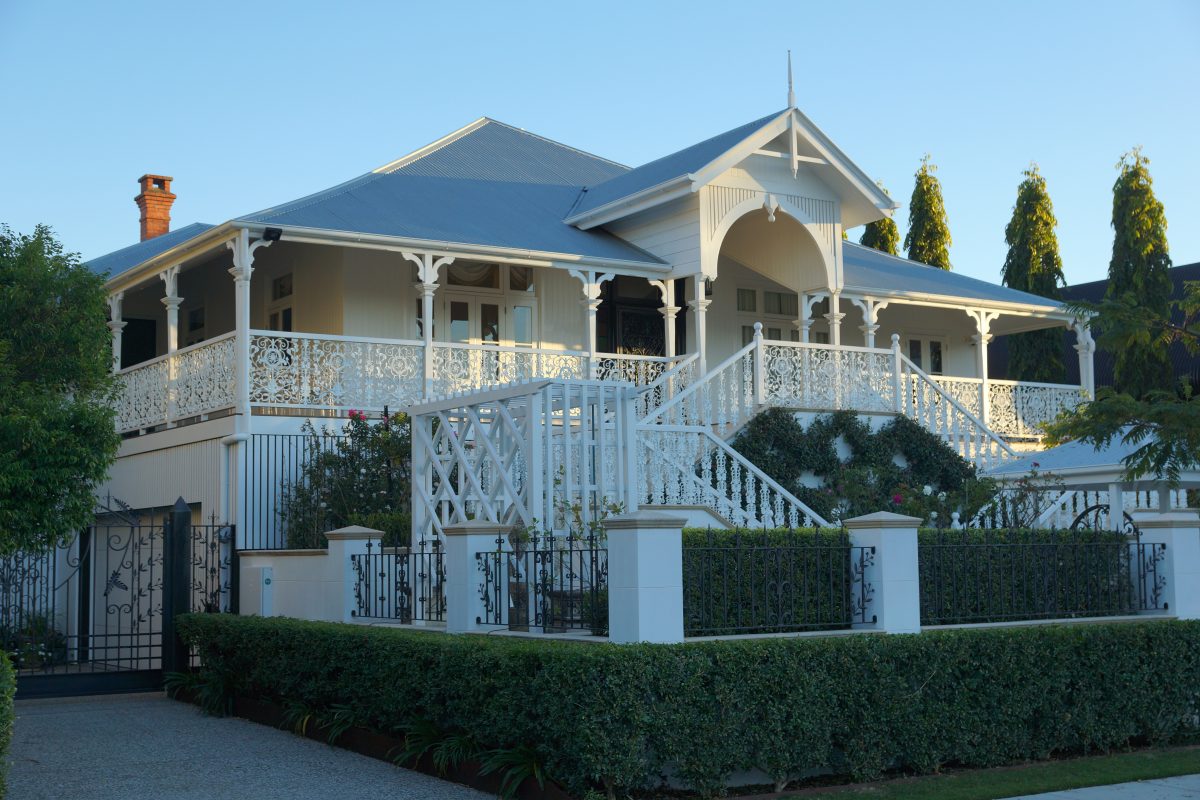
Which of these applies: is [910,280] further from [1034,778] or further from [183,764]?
[183,764]

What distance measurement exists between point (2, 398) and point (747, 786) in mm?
10496

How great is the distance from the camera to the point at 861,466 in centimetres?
2031

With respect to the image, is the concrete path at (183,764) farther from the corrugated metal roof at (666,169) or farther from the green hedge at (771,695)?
the corrugated metal roof at (666,169)

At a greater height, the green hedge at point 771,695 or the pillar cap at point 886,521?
the pillar cap at point 886,521

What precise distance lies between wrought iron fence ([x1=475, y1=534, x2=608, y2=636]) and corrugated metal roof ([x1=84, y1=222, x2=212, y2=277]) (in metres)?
15.4

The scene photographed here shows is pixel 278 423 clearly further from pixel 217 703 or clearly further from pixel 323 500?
pixel 217 703

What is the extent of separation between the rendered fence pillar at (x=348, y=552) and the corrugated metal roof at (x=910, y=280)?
12.1 meters

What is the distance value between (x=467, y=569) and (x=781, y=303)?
1604cm

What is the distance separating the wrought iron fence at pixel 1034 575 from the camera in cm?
1238

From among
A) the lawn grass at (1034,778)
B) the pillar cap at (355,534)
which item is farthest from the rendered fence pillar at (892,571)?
the pillar cap at (355,534)

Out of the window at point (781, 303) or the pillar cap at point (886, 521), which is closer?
the pillar cap at point (886, 521)

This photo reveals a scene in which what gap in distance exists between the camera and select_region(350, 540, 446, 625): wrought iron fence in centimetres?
1370

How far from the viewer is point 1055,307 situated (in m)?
27.0

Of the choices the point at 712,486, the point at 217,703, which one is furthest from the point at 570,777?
the point at 712,486
